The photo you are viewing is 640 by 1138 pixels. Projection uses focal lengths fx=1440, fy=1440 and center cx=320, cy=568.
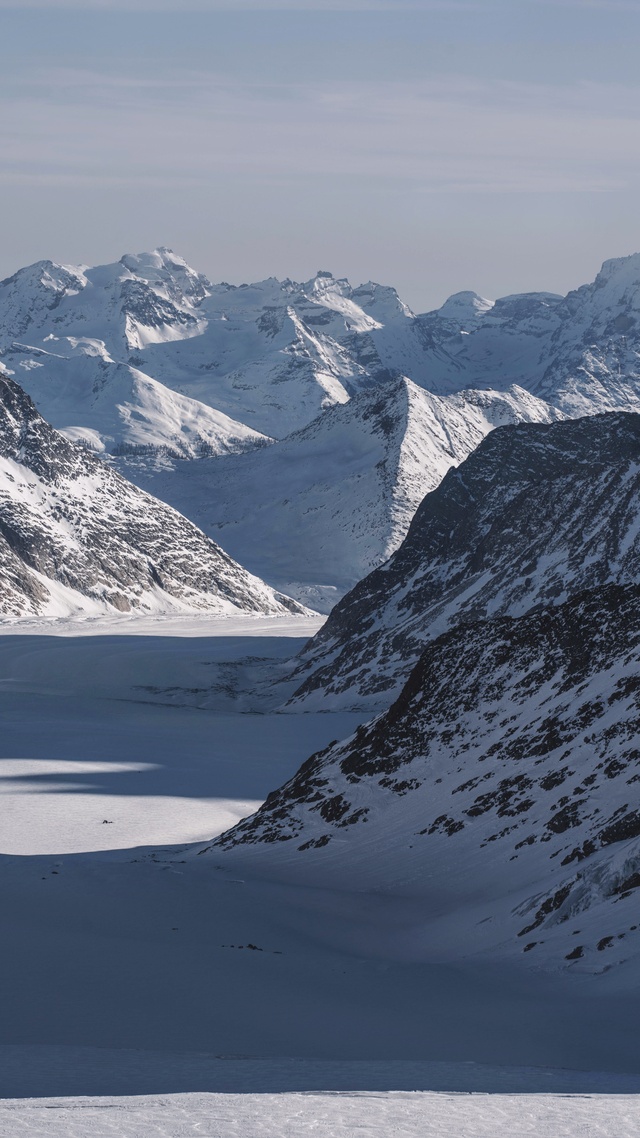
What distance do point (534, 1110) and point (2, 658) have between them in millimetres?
132431

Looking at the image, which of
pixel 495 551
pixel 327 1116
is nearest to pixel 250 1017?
pixel 327 1116

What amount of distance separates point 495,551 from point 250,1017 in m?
102

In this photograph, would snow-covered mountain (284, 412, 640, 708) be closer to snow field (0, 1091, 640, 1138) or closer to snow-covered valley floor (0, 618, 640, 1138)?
snow-covered valley floor (0, 618, 640, 1138)

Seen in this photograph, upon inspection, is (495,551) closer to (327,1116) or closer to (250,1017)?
(250,1017)

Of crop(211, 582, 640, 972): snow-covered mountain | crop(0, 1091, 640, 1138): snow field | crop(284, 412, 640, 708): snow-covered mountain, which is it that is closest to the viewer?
crop(0, 1091, 640, 1138): snow field

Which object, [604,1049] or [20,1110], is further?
[604,1049]

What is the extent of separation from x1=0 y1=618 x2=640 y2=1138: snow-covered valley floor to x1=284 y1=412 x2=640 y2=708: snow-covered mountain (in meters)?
63.3

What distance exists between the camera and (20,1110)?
17.1 m

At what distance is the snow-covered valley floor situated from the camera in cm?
1752

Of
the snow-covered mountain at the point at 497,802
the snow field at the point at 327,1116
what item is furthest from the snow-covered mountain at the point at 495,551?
the snow field at the point at 327,1116

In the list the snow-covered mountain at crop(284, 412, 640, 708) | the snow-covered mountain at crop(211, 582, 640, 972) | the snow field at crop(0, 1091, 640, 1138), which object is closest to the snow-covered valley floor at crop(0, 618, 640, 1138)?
the snow field at crop(0, 1091, 640, 1138)

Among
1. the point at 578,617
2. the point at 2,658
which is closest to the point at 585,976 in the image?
the point at 578,617

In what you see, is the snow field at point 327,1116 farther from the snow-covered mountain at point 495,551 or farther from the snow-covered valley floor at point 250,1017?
the snow-covered mountain at point 495,551

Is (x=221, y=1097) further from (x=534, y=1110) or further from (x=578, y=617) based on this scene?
(x=578, y=617)
